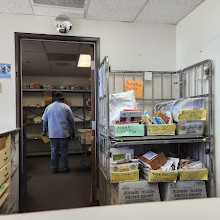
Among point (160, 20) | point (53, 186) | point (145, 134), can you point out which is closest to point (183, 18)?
point (160, 20)

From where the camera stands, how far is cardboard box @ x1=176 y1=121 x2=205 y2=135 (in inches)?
75.2

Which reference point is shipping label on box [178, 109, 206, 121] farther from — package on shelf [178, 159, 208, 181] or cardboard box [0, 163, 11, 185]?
cardboard box [0, 163, 11, 185]

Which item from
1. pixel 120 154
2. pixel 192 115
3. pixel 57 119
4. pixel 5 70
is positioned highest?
pixel 5 70

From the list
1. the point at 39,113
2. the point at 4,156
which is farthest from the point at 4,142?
the point at 39,113

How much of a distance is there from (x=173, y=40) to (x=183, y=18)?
0.97ft

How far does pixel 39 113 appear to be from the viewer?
6.08 m

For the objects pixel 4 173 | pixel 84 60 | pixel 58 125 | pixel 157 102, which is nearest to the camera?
pixel 4 173

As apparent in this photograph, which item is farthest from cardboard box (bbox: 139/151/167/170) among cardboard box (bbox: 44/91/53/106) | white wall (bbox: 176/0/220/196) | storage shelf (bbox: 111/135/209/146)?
cardboard box (bbox: 44/91/53/106)

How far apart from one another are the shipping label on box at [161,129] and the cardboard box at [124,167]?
34cm

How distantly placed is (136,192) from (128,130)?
23.1 inches

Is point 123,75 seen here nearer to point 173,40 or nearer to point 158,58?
point 158,58

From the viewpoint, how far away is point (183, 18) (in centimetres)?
251

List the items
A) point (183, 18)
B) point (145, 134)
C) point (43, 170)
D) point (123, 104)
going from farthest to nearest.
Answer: point (43, 170), point (183, 18), point (123, 104), point (145, 134)

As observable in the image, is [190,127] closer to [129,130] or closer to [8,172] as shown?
[129,130]
